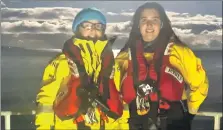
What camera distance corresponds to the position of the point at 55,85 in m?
1.64

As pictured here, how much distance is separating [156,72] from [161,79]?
0.04 metres

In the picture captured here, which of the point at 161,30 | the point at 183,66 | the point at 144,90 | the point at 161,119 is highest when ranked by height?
the point at 161,30

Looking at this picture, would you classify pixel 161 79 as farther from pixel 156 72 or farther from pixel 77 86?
pixel 77 86

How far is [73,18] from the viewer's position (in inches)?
64.4

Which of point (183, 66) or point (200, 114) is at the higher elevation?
point (183, 66)

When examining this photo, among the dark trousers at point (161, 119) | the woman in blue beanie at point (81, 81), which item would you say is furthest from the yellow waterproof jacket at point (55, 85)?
the dark trousers at point (161, 119)

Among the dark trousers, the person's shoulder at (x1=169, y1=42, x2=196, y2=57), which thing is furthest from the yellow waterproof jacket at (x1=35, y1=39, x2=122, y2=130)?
the person's shoulder at (x1=169, y1=42, x2=196, y2=57)

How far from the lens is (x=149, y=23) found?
1.64 m

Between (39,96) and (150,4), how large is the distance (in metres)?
0.67

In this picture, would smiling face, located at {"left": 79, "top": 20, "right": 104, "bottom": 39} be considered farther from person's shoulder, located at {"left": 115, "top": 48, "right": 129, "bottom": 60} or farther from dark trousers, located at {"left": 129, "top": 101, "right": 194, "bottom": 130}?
dark trousers, located at {"left": 129, "top": 101, "right": 194, "bottom": 130}

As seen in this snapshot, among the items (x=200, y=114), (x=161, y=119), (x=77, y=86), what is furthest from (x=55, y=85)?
(x=200, y=114)

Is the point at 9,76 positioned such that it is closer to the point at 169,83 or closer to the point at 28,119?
the point at 28,119

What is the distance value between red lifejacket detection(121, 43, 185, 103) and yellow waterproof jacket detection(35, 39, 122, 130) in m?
0.16

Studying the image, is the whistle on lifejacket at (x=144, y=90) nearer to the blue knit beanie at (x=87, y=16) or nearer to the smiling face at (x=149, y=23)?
the smiling face at (x=149, y=23)
